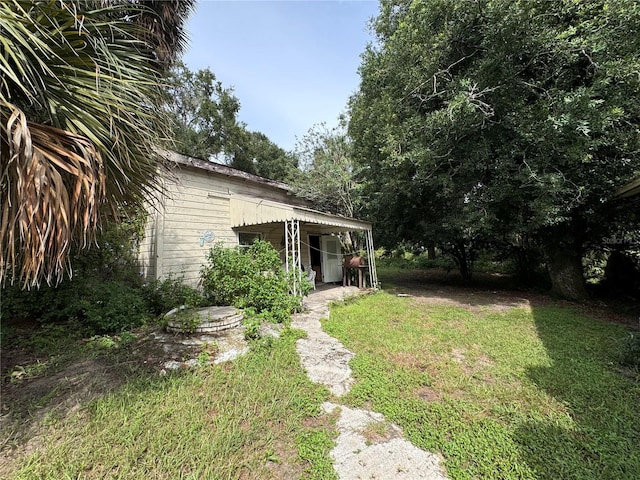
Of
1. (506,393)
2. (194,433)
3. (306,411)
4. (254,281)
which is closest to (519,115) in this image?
(506,393)

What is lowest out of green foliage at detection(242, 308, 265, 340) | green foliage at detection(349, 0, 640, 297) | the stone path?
the stone path

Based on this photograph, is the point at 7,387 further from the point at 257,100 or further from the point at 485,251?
the point at 485,251

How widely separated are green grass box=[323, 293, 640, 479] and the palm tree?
10.6 ft

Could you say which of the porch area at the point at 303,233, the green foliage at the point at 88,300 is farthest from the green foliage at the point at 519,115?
the green foliage at the point at 88,300

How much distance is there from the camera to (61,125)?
7.08ft

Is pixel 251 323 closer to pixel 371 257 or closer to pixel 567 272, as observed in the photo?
pixel 371 257

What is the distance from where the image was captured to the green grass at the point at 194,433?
80.6 inches

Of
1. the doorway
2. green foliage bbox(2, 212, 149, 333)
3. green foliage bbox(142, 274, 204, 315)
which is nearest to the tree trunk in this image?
the doorway

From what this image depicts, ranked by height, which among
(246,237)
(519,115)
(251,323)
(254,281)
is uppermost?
(519,115)

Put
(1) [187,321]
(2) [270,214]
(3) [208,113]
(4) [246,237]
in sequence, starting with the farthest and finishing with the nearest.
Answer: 1. (3) [208,113]
2. (4) [246,237]
3. (2) [270,214]
4. (1) [187,321]

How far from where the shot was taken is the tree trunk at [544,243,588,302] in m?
8.00

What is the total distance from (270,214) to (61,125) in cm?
495

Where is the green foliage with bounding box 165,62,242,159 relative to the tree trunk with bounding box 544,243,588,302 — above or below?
above

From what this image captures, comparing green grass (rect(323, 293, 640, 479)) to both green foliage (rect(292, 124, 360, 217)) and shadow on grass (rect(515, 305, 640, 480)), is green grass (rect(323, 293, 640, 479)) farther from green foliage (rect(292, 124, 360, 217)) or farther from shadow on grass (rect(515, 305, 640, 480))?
green foliage (rect(292, 124, 360, 217))
